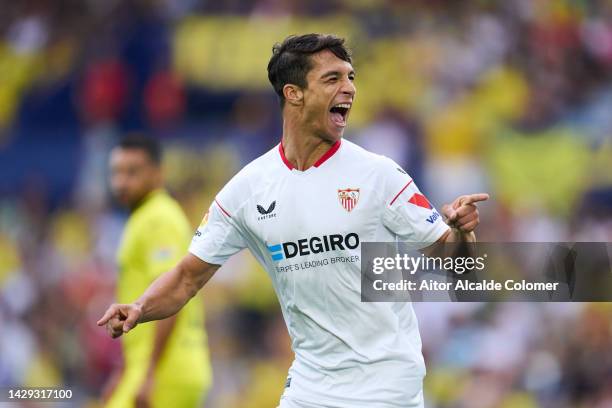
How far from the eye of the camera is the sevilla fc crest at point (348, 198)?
5676mm

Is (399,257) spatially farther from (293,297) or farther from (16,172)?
(16,172)

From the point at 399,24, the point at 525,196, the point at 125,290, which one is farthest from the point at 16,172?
the point at 125,290

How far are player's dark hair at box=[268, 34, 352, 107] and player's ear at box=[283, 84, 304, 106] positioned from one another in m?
0.02

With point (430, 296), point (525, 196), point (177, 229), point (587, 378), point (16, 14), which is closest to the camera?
point (430, 296)

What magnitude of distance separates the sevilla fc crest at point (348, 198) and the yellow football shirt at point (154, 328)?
2.68m

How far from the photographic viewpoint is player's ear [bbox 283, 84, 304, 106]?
5902 millimetres

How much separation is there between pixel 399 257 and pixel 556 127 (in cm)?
848

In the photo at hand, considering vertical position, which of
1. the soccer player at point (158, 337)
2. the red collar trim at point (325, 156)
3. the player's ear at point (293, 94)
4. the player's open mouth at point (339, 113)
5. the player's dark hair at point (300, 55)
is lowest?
the soccer player at point (158, 337)

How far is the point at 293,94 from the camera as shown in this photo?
234 inches

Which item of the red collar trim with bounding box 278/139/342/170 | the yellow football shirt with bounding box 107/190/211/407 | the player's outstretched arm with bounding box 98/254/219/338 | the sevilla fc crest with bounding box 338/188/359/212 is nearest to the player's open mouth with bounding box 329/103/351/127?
the red collar trim with bounding box 278/139/342/170

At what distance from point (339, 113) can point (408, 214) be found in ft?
2.06

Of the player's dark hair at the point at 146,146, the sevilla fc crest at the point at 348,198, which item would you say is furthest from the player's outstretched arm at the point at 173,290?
the player's dark hair at the point at 146,146

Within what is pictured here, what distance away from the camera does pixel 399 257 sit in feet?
18.8

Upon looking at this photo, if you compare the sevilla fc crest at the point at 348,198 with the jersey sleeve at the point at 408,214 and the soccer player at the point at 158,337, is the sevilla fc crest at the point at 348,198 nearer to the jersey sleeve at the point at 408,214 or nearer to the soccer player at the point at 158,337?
the jersey sleeve at the point at 408,214
